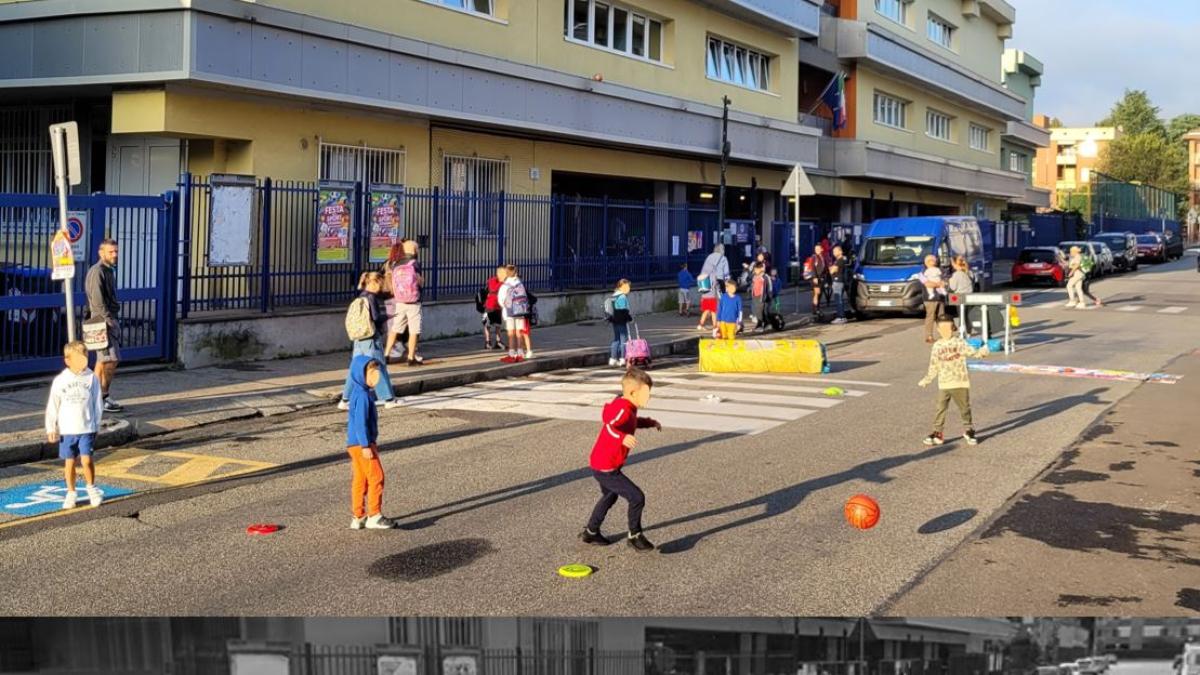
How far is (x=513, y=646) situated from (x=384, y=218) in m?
15.1

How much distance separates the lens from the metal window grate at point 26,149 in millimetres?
21031

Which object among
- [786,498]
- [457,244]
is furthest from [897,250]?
[786,498]

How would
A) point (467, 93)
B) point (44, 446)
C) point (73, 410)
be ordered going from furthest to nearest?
1. point (467, 93)
2. point (44, 446)
3. point (73, 410)

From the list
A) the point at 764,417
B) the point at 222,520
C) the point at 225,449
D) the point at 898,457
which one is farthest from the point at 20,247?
the point at 898,457

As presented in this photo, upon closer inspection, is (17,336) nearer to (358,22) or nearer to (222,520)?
(222,520)

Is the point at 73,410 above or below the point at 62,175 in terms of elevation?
below

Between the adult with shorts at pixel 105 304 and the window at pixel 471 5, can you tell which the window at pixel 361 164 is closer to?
the window at pixel 471 5

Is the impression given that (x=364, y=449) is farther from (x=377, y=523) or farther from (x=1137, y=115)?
(x=1137, y=115)

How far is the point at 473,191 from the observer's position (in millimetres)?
24766

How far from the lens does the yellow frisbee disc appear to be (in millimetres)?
7465

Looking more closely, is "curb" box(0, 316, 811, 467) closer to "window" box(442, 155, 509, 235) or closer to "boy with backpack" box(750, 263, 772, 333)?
"boy with backpack" box(750, 263, 772, 333)

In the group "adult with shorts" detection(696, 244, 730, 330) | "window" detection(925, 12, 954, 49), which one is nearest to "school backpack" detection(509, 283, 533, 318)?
"adult with shorts" detection(696, 244, 730, 330)

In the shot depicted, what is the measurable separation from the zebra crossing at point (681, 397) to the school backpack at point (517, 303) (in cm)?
101

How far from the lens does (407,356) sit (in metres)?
18.7
